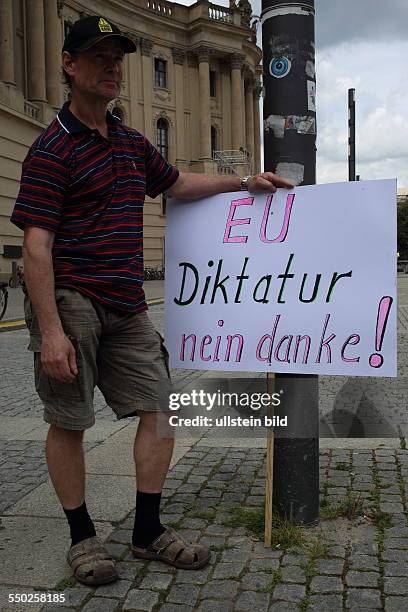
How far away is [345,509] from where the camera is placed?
3.42 metres

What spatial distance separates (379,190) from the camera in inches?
113

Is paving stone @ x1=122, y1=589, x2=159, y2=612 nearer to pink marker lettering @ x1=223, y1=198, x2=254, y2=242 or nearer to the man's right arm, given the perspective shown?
the man's right arm

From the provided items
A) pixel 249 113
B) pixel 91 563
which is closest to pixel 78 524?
pixel 91 563

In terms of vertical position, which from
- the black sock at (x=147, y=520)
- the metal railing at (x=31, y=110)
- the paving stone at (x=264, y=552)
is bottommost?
the paving stone at (x=264, y=552)

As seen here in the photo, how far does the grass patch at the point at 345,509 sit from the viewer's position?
337cm

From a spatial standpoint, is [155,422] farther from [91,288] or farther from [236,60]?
[236,60]

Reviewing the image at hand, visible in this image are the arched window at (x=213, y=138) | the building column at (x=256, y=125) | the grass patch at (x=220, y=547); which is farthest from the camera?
the building column at (x=256, y=125)

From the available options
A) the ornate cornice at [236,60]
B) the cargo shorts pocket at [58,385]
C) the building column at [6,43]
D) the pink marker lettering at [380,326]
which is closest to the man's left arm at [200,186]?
the pink marker lettering at [380,326]

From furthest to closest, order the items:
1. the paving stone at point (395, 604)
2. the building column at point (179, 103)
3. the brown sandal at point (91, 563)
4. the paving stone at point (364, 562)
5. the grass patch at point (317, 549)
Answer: the building column at point (179, 103) < the grass patch at point (317, 549) < the paving stone at point (364, 562) < the brown sandal at point (91, 563) < the paving stone at point (395, 604)

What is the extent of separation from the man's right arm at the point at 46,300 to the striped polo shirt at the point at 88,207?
0.22 feet

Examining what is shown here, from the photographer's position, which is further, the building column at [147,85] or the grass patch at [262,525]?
the building column at [147,85]

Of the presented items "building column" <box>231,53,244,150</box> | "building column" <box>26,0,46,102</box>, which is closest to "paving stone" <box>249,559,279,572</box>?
"building column" <box>26,0,46,102</box>

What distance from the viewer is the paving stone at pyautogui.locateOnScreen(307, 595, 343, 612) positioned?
252 cm

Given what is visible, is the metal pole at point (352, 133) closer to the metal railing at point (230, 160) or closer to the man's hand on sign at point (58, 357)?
the man's hand on sign at point (58, 357)
